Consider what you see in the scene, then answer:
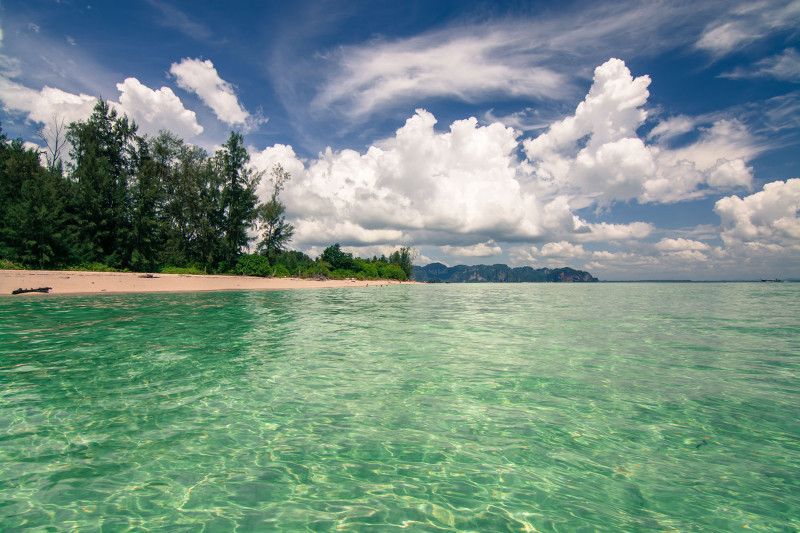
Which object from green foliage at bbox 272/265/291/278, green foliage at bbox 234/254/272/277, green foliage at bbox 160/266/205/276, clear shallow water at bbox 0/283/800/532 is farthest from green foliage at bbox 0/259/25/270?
clear shallow water at bbox 0/283/800/532

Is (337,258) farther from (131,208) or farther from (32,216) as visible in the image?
(32,216)

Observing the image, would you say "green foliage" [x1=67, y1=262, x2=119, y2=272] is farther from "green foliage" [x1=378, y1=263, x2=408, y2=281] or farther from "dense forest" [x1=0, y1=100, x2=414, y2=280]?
"green foliage" [x1=378, y1=263, x2=408, y2=281]

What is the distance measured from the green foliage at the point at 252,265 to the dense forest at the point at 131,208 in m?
0.19

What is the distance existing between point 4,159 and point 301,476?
7255 centimetres

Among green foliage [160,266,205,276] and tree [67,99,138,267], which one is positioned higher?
tree [67,99,138,267]

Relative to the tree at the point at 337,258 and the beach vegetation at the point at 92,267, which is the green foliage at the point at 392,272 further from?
the beach vegetation at the point at 92,267

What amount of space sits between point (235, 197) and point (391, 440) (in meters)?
70.3

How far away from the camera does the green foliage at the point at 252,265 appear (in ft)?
212

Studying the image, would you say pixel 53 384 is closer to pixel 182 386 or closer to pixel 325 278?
pixel 182 386

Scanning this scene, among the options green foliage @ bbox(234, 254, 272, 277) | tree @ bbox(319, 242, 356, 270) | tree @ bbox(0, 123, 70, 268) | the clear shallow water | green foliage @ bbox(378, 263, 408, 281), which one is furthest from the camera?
green foliage @ bbox(378, 263, 408, 281)

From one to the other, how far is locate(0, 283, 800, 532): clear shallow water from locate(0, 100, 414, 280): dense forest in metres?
Result: 40.9

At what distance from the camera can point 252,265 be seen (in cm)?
6525

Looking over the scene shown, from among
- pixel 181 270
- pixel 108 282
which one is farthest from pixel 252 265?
pixel 108 282

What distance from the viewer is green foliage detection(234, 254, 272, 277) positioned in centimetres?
6456
